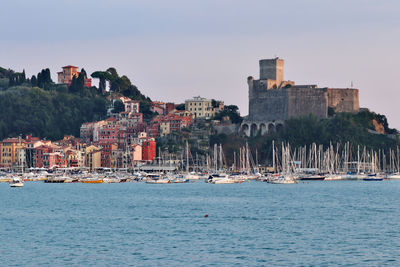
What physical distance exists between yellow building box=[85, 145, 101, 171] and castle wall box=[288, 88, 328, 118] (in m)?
25.8

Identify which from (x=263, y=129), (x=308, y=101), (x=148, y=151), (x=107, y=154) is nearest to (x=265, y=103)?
(x=263, y=129)

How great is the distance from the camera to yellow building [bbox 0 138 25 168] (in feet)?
344

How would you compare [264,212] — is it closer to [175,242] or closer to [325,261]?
[175,242]

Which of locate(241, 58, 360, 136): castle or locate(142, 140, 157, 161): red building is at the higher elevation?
locate(241, 58, 360, 136): castle

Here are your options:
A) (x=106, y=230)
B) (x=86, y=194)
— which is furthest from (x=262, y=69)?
(x=106, y=230)

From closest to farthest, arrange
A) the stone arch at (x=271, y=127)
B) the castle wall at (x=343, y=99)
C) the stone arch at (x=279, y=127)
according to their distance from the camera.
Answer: the castle wall at (x=343, y=99)
the stone arch at (x=279, y=127)
the stone arch at (x=271, y=127)

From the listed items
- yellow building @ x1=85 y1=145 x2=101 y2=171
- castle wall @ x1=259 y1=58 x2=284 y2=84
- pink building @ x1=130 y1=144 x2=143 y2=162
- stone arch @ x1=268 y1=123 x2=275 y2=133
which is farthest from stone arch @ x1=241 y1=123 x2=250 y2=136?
yellow building @ x1=85 y1=145 x2=101 y2=171

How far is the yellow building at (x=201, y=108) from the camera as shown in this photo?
113225mm

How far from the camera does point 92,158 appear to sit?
102125 mm

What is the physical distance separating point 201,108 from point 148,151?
47.9 ft

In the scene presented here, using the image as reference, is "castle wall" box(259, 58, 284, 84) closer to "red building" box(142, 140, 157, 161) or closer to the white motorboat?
"red building" box(142, 140, 157, 161)

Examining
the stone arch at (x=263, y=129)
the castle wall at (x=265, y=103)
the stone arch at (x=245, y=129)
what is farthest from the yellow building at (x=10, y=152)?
the stone arch at (x=263, y=129)

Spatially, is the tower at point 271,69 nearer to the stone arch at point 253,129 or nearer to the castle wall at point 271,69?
the castle wall at point 271,69

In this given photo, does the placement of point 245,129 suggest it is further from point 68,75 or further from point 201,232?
point 201,232
